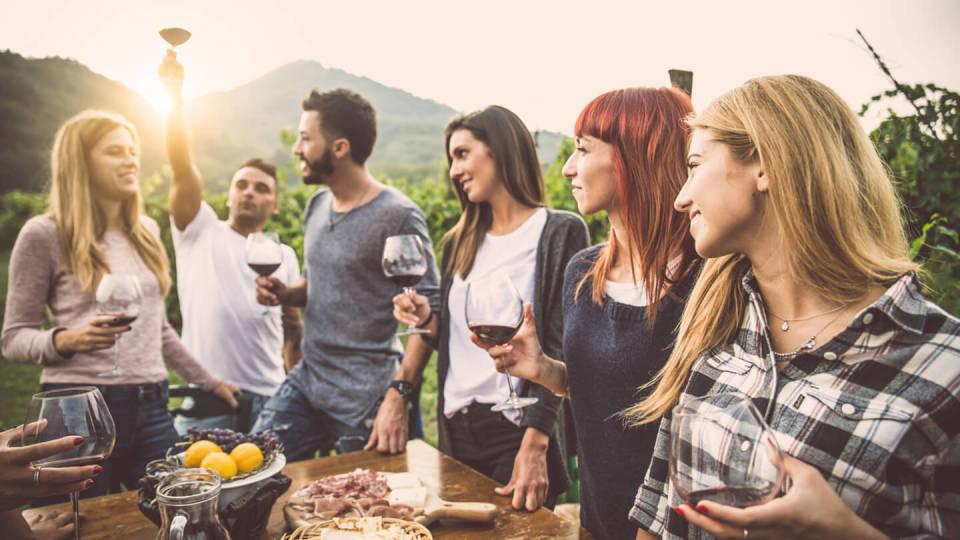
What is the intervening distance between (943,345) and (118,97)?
808cm

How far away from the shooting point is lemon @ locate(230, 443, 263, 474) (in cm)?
182

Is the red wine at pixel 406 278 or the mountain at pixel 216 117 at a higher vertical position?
the mountain at pixel 216 117

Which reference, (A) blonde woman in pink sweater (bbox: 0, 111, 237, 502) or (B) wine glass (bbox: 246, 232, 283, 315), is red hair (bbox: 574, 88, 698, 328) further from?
(A) blonde woman in pink sweater (bbox: 0, 111, 237, 502)

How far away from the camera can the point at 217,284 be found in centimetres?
382

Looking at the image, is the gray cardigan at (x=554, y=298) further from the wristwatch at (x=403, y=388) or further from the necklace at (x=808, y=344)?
the necklace at (x=808, y=344)

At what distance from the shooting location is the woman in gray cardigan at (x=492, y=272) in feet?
8.21

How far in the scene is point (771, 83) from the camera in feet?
4.39

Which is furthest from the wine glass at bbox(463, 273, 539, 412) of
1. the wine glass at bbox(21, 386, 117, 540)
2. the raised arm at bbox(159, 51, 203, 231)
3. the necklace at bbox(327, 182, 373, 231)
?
the raised arm at bbox(159, 51, 203, 231)

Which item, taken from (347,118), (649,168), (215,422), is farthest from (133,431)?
(649,168)

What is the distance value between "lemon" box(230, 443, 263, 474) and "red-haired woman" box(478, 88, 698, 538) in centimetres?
75

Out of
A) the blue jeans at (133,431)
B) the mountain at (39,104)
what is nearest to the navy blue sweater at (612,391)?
the blue jeans at (133,431)

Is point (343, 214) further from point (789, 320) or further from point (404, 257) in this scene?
point (789, 320)

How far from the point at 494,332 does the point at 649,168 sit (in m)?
0.68

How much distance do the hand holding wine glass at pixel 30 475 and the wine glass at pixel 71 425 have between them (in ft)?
0.11
